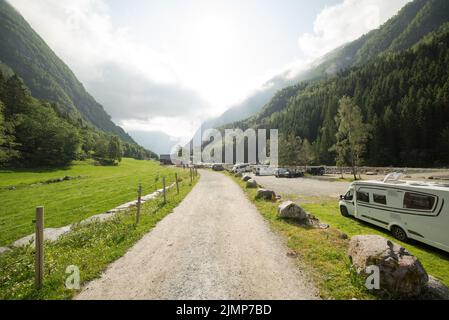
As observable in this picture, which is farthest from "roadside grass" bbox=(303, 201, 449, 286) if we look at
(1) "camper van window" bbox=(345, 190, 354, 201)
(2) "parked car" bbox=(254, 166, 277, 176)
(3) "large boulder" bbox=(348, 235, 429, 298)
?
(2) "parked car" bbox=(254, 166, 277, 176)

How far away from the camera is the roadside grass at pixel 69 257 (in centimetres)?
543

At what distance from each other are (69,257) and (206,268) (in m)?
5.26

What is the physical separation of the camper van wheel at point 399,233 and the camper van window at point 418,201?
55.0 inches

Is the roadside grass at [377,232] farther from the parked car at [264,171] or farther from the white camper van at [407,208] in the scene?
the parked car at [264,171]

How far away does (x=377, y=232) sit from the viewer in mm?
11156

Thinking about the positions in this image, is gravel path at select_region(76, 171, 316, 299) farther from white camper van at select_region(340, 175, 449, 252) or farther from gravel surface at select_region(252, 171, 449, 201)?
gravel surface at select_region(252, 171, 449, 201)

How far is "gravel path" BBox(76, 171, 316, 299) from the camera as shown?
5246mm

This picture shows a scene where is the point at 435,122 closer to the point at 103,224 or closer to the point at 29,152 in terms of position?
the point at 103,224

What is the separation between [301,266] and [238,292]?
8.41 feet

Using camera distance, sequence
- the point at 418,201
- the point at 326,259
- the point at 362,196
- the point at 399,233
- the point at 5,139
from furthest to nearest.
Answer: the point at 5,139
the point at 362,196
the point at 399,233
the point at 418,201
the point at 326,259

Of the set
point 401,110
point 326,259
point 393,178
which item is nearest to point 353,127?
point 393,178

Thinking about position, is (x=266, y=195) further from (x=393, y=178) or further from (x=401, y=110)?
(x=401, y=110)

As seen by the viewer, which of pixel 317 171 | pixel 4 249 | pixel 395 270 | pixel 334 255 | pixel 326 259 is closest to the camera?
pixel 395 270
